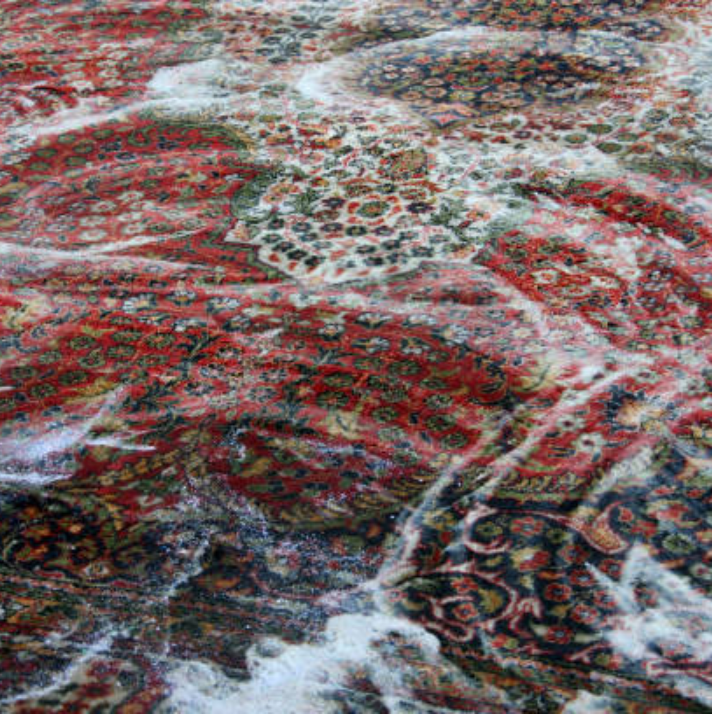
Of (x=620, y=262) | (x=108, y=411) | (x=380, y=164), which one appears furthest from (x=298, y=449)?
(x=380, y=164)

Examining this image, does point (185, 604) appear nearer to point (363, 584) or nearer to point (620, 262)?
point (363, 584)

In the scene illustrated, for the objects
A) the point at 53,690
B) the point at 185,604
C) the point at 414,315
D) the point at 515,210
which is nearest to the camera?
the point at 53,690

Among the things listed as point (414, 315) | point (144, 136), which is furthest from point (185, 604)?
point (144, 136)

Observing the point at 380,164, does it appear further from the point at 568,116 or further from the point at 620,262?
the point at 620,262

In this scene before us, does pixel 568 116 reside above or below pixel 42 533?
above

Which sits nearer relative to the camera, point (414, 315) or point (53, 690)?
point (53, 690)

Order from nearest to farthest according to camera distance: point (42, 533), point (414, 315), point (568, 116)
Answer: point (42, 533)
point (414, 315)
point (568, 116)
